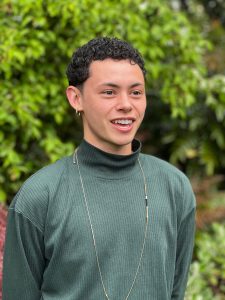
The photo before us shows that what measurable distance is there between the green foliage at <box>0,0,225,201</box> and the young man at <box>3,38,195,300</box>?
2.19 m

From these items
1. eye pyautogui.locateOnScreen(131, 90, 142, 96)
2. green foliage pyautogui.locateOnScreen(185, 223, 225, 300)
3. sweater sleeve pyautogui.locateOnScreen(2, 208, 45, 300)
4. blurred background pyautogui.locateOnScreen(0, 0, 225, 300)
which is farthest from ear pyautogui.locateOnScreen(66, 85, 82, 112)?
green foliage pyautogui.locateOnScreen(185, 223, 225, 300)

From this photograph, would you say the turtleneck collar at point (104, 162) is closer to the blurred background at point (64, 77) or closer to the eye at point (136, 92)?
the eye at point (136, 92)

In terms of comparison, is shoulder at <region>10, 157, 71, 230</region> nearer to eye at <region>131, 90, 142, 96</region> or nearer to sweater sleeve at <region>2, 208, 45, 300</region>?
sweater sleeve at <region>2, 208, 45, 300</region>

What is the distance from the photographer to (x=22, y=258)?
2523 millimetres

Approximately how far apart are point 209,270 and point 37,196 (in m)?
3.12

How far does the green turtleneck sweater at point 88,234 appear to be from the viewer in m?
2.49

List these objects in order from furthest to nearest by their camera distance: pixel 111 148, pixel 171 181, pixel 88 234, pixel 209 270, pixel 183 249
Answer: pixel 209 270 < pixel 183 249 < pixel 171 181 < pixel 111 148 < pixel 88 234

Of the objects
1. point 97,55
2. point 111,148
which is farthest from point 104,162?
point 97,55

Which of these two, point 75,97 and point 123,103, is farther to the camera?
point 75,97

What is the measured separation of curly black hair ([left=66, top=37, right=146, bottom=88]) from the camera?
2568 mm

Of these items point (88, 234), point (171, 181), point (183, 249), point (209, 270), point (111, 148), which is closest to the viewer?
point (88, 234)

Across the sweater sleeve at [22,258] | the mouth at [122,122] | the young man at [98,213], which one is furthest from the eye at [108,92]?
the sweater sleeve at [22,258]

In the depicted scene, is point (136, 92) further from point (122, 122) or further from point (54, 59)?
point (54, 59)

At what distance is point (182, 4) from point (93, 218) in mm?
5947
